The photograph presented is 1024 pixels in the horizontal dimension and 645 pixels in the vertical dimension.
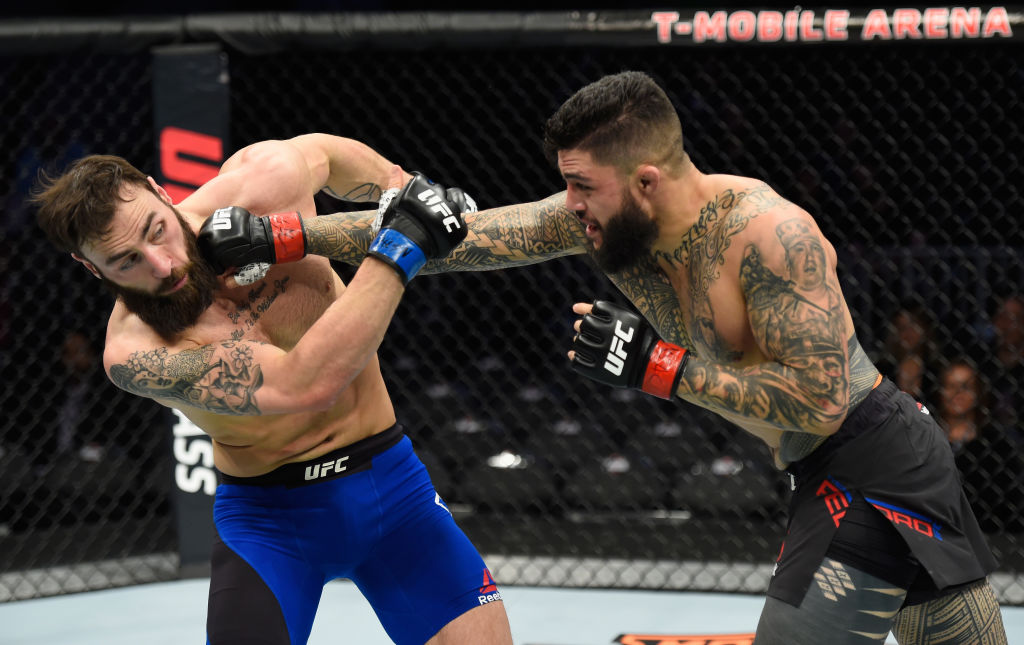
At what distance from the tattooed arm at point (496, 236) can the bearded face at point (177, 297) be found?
218mm

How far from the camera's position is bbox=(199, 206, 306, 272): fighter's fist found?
1746 millimetres

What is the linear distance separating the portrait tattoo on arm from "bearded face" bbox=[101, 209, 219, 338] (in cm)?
6

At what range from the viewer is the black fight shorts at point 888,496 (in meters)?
1.57

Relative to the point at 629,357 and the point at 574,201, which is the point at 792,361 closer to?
the point at 629,357

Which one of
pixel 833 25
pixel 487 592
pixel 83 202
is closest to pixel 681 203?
pixel 487 592

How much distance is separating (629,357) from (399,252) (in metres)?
0.41

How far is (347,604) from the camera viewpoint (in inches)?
127

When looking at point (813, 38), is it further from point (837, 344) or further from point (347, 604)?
point (347, 604)

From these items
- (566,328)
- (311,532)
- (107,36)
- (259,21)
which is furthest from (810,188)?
(311,532)

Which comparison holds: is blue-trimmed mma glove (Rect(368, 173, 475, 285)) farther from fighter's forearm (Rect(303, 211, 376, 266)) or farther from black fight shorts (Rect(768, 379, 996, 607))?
black fight shorts (Rect(768, 379, 996, 607))

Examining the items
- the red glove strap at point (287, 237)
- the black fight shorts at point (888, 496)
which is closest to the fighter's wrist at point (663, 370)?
the black fight shorts at point (888, 496)

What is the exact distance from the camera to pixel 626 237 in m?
1.68

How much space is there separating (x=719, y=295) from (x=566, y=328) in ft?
9.42

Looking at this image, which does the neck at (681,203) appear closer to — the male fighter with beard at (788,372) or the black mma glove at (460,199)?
the male fighter with beard at (788,372)
